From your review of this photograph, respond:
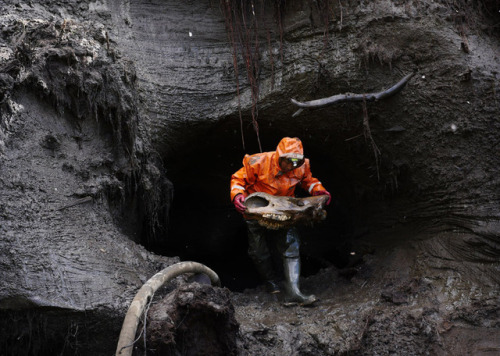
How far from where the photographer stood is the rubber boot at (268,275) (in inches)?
195

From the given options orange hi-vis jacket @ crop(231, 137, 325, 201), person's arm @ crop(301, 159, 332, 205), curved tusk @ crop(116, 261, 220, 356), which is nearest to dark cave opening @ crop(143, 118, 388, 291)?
person's arm @ crop(301, 159, 332, 205)

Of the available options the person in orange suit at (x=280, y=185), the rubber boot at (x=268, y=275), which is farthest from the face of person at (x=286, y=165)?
the rubber boot at (x=268, y=275)

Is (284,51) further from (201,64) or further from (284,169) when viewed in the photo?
(284,169)

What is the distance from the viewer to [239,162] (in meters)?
6.63

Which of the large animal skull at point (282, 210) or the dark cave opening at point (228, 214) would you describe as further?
the dark cave opening at point (228, 214)

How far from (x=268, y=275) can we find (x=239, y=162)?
2.08m

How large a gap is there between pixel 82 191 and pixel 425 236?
11.0 ft

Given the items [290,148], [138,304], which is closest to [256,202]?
[290,148]

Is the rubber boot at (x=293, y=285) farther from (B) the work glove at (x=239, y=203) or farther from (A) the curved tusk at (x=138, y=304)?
(A) the curved tusk at (x=138, y=304)

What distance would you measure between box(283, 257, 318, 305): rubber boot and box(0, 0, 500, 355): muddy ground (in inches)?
5.1

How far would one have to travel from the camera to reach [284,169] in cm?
458

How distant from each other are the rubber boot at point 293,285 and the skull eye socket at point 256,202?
656 millimetres

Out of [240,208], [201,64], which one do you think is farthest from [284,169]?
[201,64]

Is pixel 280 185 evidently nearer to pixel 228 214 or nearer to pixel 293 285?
pixel 293 285
